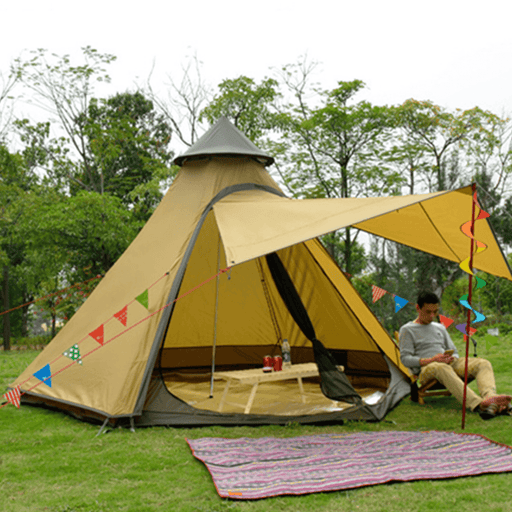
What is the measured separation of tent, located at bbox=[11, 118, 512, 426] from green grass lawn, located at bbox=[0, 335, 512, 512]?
0.66 ft

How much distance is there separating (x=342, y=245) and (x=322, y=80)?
13.6 ft

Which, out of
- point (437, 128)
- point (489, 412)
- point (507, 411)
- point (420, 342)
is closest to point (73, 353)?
point (420, 342)

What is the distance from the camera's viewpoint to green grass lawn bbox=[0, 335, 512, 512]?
2.71m

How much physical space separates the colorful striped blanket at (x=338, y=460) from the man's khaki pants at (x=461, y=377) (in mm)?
613

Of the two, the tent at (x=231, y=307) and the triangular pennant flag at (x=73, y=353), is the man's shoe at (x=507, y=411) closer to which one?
the tent at (x=231, y=307)

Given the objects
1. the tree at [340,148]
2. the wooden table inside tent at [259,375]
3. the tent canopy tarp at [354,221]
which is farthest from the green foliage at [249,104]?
the wooden table inside tent at [259,375]

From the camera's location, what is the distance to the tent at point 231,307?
414cm

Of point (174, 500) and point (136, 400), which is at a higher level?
point (136, 400)

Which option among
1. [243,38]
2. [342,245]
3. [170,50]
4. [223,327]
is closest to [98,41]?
[170,50]

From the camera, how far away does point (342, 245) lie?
50.5 ft

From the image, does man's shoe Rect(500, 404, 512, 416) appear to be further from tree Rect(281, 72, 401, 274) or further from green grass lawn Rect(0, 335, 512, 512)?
tree Rect(281, 72, 401, 274)

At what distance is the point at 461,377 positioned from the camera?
484 centimetres

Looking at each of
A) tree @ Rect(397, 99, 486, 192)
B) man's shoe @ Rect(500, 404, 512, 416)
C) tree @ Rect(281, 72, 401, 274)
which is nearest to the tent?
man's shoe @ Rect(500, 404, 512, 416)

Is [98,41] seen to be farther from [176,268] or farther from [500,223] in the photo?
[500,223]
